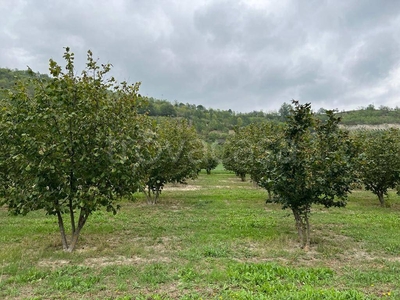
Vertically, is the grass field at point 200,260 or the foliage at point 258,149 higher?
the foliage at point 258,149

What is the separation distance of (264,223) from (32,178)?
7764 mm

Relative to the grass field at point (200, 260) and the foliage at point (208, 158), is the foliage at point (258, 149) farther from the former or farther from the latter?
the foliage at point (208, 158)

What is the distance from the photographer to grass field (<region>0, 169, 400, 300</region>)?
196 inches

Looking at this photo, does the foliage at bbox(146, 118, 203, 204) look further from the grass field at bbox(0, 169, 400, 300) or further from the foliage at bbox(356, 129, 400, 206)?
the foliage at bbox(356, 129, 400, 206)

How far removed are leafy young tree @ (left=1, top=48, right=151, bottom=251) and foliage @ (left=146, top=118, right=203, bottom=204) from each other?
746 centimetres

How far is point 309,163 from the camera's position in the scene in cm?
764

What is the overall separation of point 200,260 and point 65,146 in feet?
13.0

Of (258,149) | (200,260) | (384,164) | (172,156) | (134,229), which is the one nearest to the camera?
(200,260)

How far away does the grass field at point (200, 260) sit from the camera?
16.3ft

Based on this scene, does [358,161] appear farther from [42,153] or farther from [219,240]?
[42,153]

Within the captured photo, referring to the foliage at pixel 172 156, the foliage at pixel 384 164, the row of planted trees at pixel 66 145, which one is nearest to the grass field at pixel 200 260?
the row of planted trees at pixel 66 145

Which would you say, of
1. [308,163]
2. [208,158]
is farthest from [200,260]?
[208,158]

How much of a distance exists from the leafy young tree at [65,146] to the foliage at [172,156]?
7465 mm

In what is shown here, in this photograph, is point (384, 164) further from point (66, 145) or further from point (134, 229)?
point (66, 145)
